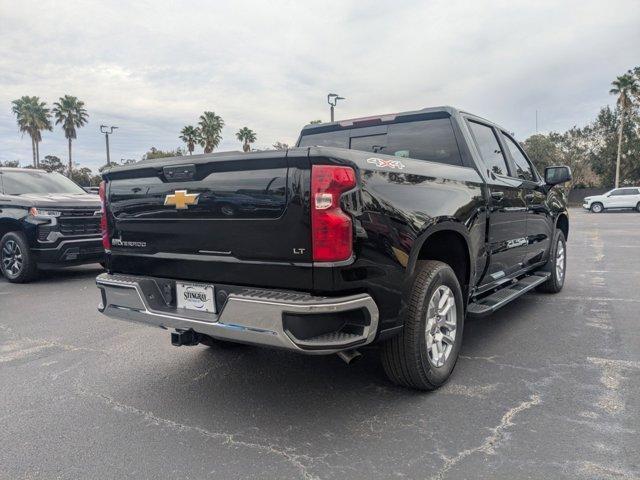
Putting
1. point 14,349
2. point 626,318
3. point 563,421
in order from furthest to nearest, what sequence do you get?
point 626,318
point 14,349
point 563,421

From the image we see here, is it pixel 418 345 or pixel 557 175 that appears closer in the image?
pixel 418 345

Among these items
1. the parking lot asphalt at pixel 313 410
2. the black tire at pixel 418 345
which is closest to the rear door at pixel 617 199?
the parking lot asphalt at pixel 313 410

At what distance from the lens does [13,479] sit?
2.38 m

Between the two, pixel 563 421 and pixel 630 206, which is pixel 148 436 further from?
pixel 630 206

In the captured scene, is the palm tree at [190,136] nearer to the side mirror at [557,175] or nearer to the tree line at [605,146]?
the tree line at [605,146]

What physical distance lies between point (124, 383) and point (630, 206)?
33968mm

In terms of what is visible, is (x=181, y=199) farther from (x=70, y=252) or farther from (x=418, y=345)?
(x=70, y=252)

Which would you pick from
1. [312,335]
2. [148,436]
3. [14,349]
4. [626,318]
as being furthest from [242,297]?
[626,318]

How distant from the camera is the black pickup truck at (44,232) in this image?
7.30m

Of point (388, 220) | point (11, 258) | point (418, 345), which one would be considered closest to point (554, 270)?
point (418, 345)

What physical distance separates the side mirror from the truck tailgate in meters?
4.00

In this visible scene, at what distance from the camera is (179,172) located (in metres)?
3.00

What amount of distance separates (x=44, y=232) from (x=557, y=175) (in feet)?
22.9

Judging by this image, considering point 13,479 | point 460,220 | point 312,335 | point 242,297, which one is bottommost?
point 13,479
